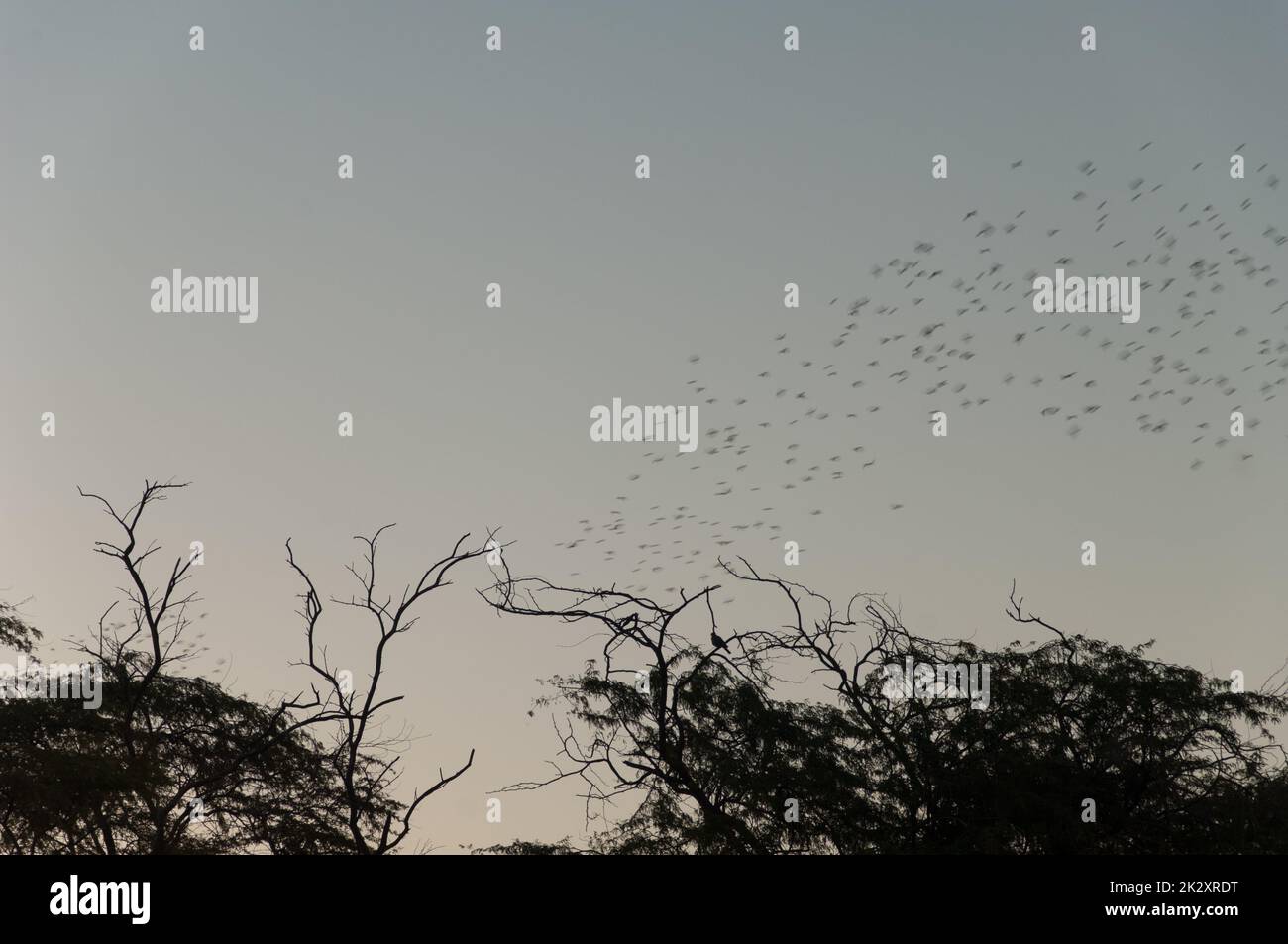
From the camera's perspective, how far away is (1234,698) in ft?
36.0

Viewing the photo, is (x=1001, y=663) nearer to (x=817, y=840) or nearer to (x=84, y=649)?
(x=817, y=840)

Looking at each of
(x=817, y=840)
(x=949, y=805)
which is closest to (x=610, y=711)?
(x=817, y=840)

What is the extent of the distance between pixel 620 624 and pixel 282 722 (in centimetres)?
430
